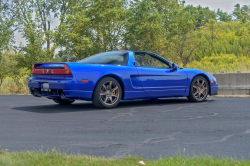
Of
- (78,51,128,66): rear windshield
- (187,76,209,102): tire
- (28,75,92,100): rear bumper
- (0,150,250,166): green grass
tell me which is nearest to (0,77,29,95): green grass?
(78,51,128,66): rear windshield

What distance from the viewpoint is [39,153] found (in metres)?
3.83

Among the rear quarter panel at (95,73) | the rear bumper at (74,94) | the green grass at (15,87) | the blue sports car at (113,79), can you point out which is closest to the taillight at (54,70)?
the blue sports car at (113,79)

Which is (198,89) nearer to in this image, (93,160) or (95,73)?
(95,73)

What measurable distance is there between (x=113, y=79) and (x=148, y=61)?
1.33 metres

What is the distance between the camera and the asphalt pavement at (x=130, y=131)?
423 cm

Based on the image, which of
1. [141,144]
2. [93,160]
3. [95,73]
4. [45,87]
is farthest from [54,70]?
[93,160]

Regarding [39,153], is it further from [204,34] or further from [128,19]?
[204,34]

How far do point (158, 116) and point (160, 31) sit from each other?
11.1m

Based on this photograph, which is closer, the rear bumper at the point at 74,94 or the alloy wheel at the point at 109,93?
the rear bumper at the point at 74,94

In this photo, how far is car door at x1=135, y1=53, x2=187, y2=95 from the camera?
8.62 meters

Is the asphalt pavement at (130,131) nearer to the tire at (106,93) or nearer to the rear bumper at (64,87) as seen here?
the tire at (106,93)

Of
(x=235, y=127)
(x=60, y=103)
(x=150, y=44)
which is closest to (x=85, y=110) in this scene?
Result: (x=60, y=103)

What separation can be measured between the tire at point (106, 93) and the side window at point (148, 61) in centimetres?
103

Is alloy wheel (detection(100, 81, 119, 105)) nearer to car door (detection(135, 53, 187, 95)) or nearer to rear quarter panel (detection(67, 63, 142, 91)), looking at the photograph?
rear quarter panel (detection(67, 63, 142, 91))
